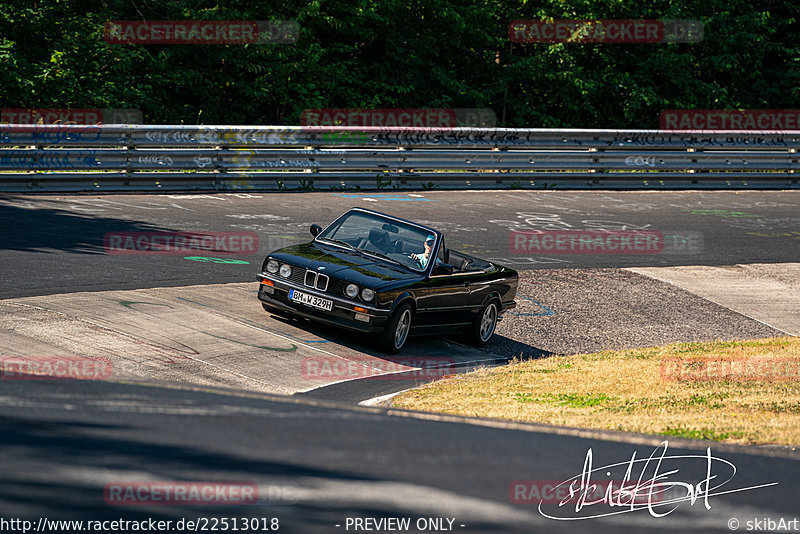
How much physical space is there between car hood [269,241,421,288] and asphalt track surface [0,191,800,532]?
73cm

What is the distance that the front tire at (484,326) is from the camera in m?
10.7

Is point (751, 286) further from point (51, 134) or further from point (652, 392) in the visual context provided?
point (51, 134)

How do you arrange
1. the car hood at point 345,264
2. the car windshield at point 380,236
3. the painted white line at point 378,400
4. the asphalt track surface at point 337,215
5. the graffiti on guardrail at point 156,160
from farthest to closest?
1. the graffiti on guardrail at point 156,160
2. the asphalt track surface at point 337,215
3. the car windshield at point 380,236
4. the car hood at point 345,264
5. the painted white line at point 378,400

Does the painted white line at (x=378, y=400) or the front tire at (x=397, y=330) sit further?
the front tire at (x=397, y=330)

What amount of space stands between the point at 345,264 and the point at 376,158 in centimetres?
Answer: 1003

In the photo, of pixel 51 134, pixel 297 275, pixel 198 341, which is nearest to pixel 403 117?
pixel 51 134

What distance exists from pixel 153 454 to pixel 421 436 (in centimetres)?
71

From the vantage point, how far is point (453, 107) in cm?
2714

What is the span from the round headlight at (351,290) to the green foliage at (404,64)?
44.5 ft

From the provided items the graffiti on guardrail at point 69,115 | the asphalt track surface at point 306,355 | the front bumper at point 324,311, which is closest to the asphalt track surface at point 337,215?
the asphalt track surface at point 306,355

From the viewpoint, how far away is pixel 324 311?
9.53m

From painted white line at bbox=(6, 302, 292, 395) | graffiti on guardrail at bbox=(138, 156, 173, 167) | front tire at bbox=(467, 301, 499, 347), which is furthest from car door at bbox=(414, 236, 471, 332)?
graffiti on guardrail at bbox=(138, 156, 173, 167)

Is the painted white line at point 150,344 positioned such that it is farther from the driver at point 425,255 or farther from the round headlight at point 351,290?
the driver at point 425,255

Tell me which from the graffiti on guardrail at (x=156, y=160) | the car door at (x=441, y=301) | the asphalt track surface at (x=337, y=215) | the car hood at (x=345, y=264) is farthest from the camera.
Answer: the graffiti on guardrail at (x=156, y=160)
